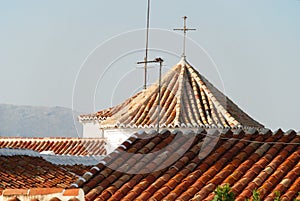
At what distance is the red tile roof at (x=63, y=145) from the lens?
23.0 m

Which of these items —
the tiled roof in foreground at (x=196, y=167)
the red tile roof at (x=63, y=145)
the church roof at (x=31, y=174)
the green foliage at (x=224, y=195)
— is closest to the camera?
the green foliage at (x=224, y=195)

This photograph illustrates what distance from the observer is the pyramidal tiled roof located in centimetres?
1673

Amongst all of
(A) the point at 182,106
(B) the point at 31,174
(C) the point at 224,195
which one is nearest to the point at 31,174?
(B) the point at 31,174

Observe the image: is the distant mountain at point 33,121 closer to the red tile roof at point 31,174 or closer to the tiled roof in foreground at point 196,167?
the red tile roof at point 31,174

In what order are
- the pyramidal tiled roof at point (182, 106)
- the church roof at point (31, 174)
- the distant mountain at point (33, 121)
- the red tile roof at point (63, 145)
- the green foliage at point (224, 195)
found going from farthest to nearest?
the distant mountain at point (33, 121) < the red tile roof at point (63, 145) < the pyramidal tiled roof at point (182, 106) < the church roof at point (31, 174) < the green foliage at point (224, 195)

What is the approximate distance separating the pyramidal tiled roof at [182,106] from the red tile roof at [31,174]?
7.51 ft

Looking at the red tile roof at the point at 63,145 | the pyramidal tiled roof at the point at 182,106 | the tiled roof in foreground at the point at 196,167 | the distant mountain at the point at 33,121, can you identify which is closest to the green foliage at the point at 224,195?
the tiled roof in foreground at the point at 196,167

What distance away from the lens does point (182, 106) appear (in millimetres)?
17094

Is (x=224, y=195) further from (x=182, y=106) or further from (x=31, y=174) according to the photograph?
(x=182, y=106)

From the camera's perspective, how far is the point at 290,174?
835 cm

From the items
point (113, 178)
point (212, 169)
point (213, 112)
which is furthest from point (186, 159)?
point (213, 112)

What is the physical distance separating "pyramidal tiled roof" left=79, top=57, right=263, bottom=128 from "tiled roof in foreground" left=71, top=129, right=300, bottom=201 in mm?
6902

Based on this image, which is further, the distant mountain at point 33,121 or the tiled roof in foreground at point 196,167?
the distant mountain at point 33,121

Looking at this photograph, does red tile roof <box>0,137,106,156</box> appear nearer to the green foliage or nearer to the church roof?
the church roof
